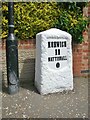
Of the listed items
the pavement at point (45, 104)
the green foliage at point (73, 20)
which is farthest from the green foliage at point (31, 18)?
the pavement at point (45, 104)

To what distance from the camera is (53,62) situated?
5.42 meters

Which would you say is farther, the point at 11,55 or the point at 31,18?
the point at 31,18

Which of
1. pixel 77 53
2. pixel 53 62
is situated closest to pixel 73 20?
pixel 77 53

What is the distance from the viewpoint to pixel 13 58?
534cm

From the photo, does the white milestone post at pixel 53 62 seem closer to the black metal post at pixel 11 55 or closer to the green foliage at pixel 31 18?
the black metal post at pixel 11 55

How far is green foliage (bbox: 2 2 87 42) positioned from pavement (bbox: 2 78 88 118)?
1.34 m

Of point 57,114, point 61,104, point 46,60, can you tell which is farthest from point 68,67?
point 57,114

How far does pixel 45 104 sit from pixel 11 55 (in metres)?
1.19

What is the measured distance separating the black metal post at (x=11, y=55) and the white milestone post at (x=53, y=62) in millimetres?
485

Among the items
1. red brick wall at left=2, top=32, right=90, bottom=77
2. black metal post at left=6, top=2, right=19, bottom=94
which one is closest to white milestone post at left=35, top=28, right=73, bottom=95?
black metal post at left=6, top=2, right=19, bottom=94

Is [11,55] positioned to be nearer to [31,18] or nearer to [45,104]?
[45,104]

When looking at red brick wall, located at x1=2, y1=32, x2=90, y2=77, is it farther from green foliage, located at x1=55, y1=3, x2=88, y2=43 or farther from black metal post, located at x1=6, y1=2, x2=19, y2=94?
black metal post, located at x1=6, y1=2, x2=19, y2=94

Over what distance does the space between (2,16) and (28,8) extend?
2.07 feet

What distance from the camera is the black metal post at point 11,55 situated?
209 inches
